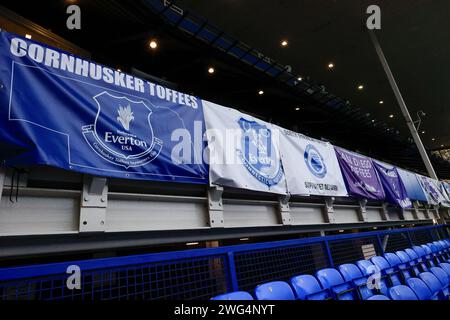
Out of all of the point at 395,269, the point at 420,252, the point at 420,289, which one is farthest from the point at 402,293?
the point at 420,252

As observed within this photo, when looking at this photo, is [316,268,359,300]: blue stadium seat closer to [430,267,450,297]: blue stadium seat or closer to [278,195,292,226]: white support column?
[278,195,292,226]: white support column

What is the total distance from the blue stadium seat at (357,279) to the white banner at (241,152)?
Answer: 1219mm

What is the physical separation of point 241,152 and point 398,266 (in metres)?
3.43

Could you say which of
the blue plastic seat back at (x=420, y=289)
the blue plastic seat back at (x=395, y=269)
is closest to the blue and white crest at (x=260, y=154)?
the blue plastic seat back at (x=420, y=289)

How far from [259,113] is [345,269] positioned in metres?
7.57

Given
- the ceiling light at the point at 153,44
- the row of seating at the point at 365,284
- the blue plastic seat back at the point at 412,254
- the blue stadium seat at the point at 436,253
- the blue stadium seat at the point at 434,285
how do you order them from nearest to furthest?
the row of seating at the point at 365,284 < the blue stadium seat at the point at 434,285 < the blue plastic seat back at the point at 412,254 < the blue stadium seat at the point at 436,253 < the ceiling light at the point at 153,44

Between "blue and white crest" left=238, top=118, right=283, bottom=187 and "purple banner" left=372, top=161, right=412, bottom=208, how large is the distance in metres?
3.96

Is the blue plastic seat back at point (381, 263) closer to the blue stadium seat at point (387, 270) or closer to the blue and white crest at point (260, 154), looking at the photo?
the blue stadium seat at point (387, 270)

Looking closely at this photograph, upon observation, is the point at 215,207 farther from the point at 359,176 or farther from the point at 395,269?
the point at 359,176

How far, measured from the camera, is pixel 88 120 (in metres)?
1.90

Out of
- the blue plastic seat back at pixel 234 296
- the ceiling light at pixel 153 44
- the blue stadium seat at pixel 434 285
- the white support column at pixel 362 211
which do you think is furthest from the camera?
the ceiling light at pixel 153 44

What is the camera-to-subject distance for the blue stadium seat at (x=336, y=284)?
2.51 meters

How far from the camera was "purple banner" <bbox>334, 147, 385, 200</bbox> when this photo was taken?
473 cm
